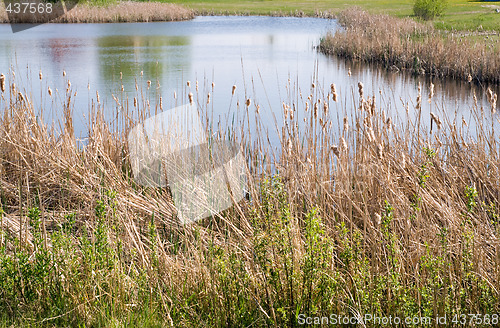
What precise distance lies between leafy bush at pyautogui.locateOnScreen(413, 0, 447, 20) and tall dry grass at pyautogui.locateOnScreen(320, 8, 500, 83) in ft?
27.6

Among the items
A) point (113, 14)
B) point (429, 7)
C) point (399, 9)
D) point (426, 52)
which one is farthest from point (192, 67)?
point (399, 9)

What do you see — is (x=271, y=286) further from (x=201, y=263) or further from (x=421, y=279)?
(x=421, y=279)

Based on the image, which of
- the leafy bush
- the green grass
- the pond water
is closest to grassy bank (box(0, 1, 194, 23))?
the pond water

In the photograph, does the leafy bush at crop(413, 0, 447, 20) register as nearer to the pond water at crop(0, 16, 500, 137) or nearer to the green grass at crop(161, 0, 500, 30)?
the green grass at crop(161, 0, 500, 30)

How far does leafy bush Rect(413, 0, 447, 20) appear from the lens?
77.1ft

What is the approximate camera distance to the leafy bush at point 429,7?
23500mm

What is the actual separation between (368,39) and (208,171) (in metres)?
11.9

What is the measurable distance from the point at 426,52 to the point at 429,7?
1277 centimetres

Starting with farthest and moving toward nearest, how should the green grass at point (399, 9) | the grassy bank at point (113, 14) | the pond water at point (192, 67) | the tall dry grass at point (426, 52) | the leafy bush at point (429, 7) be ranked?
the grassy bank at point (113, 14) < the leafy bush at point (429, 7) < the green grass at point (399, 9) < the tall dry grass at point (426, 52) < the pond water at point (192, 67)

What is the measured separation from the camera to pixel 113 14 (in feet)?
91.1

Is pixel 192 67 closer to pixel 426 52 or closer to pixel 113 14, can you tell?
pixel 426 52

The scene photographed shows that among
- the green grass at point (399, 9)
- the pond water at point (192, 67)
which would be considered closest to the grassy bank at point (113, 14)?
the pond water at point (192, 67)

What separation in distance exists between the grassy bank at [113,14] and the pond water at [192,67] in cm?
189

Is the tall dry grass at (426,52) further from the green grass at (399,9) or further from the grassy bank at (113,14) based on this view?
the grassy bank at (113,14)
